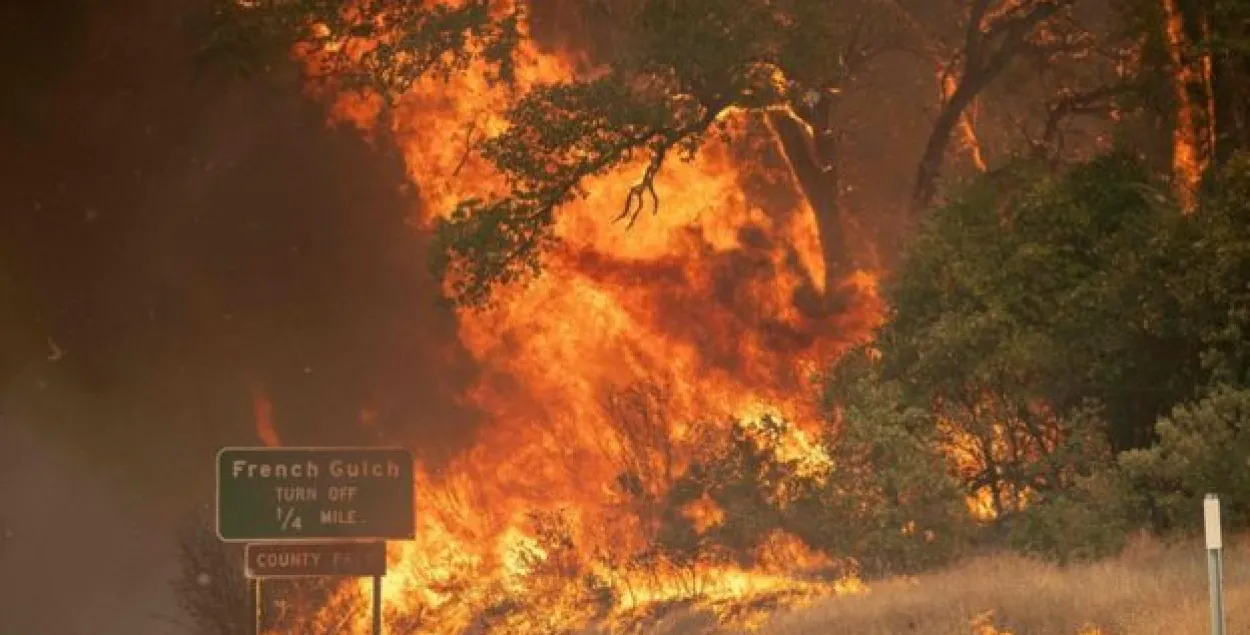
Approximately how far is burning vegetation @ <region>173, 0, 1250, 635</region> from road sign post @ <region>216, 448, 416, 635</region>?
9.19 metres

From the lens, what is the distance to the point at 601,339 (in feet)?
141

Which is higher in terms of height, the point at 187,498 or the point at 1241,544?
the point at 187,498

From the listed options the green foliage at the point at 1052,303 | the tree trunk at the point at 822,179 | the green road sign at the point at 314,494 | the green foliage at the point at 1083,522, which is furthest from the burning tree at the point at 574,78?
the green road sign at the point at 314,494

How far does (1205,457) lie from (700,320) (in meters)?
22.3

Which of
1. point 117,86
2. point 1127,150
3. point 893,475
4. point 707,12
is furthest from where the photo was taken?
point 117,86

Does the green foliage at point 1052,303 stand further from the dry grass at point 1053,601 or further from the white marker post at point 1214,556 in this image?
the white marker post at point 1214,556

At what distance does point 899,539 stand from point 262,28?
14090 mm

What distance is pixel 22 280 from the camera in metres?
45.8

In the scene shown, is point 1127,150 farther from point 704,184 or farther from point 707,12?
point 704,184

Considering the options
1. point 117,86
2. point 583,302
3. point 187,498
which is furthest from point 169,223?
point 583,302

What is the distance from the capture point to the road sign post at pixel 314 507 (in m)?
17.8

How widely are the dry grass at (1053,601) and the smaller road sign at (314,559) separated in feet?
17.5

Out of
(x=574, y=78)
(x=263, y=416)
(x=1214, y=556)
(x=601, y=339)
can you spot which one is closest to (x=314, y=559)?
(x=1214, y=556)

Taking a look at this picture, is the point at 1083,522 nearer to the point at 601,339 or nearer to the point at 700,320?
the point at 601,339
